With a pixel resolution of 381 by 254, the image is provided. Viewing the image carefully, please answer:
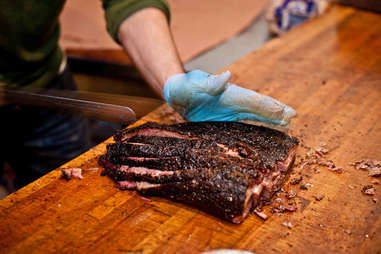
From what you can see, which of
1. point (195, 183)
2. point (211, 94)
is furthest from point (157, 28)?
point (195, 183)

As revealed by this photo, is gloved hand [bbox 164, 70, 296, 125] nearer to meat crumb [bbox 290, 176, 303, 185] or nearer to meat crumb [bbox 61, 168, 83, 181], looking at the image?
meat crumb [bbox 290, 176, 303, 185]

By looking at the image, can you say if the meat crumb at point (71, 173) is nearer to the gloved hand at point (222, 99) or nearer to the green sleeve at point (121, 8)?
the gloved hand at point (222, 99)

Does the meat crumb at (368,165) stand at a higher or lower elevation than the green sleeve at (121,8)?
lower

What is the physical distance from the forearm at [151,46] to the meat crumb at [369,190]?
1.38 m

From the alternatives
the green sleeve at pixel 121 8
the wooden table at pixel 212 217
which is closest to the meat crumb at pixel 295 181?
the wooden table at pixel 212 217

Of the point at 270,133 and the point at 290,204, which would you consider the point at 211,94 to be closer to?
the point at 270,133

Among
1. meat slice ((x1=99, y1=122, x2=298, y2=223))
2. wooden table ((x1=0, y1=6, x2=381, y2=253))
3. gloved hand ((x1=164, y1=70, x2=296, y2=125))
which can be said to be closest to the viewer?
wooden table ((x1=0, y1=6, x2=381, y2=253))

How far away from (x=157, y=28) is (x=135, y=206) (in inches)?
57.7

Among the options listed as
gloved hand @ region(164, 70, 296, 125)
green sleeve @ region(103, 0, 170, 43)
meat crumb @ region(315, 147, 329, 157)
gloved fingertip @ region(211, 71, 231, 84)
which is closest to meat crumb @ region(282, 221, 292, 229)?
meat crumb @ region(315, 147, 329, 157)

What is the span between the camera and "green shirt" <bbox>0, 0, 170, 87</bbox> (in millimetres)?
2926

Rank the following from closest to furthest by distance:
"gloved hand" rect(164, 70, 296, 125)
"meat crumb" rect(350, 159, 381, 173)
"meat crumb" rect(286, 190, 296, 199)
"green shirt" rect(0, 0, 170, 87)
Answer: "meat crumb" rect(286, 190, 296, 199)
"meat crumb" rect(350, 159, 381, 173)
"gloved hand" rect(164, 70, 296, 125)
"green shirt" rect(0, 0, 170, 87)

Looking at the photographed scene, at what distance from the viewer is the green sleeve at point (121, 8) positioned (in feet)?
9.66

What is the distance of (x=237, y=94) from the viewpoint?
235 cm

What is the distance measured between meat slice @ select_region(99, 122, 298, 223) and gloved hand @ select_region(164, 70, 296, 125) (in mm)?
119
